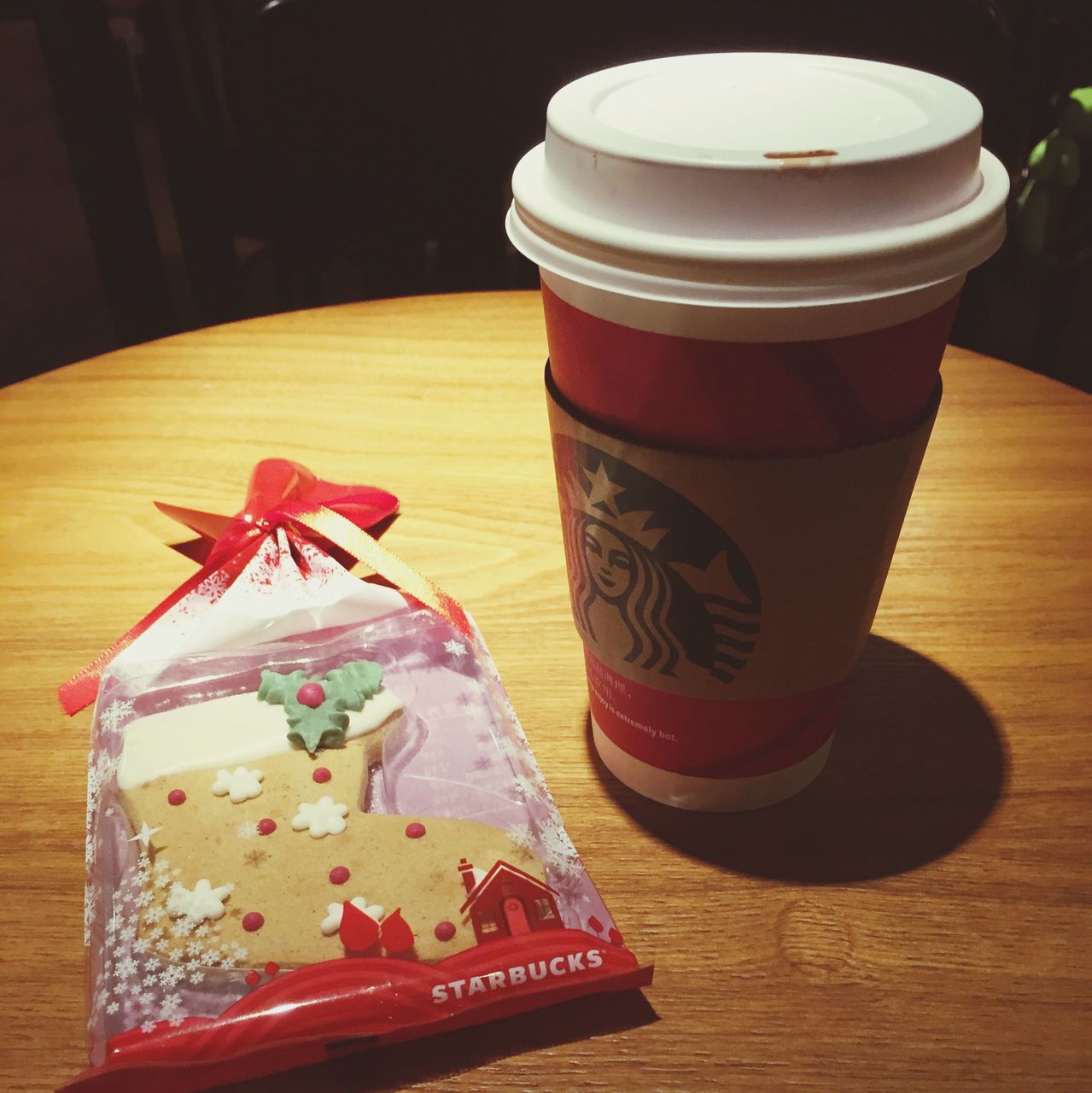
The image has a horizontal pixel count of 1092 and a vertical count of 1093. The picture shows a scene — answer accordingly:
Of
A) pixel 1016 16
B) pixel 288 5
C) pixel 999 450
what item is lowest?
pixel 999 450

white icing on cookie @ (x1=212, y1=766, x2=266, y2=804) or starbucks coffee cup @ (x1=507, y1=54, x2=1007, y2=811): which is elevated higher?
starbucks coffee cup @ (x1=507, y1=54, x2=1007, y2=811)

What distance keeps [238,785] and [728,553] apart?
0.94 ft

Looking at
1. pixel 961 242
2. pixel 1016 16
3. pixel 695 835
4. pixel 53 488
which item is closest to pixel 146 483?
pixel 53 488

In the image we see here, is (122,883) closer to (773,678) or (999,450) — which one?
(773,678)

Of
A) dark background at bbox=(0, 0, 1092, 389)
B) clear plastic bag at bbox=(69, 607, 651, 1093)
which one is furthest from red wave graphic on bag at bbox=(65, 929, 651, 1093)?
dark background at bbox=(0, 0, 1092, 389)

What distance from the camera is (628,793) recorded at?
0.57m

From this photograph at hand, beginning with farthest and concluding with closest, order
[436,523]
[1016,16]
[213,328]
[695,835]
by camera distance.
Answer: [1016,16], [213,328], [436,523], [695,835]

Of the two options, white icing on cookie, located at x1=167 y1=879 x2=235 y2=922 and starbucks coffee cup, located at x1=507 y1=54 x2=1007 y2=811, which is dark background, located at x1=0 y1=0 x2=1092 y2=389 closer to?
starbucks coffee cup, located at x1=507 y1=54 x2=1007 y2=811

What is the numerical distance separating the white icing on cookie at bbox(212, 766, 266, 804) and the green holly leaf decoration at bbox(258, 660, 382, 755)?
0.10 ft

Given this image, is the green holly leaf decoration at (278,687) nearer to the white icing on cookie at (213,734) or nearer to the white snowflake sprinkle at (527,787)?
the white icing on cookie at (213,734)

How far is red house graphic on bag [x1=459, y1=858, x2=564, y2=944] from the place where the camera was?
1.53ft

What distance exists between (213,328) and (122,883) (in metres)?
0.70

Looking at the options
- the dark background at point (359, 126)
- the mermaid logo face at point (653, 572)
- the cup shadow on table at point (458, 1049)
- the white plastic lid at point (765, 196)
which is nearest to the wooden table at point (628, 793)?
the cup shadow on table at point (458, 1049)

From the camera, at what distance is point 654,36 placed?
1.40 meters
